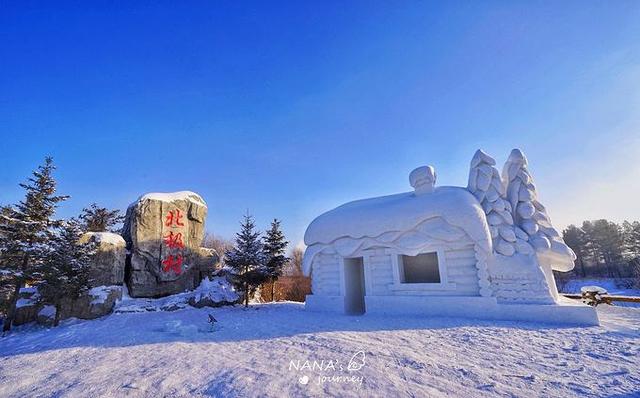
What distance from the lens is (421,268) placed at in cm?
1114

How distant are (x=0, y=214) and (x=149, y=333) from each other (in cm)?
860

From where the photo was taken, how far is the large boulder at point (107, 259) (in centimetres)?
1191

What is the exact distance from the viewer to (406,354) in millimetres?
5012

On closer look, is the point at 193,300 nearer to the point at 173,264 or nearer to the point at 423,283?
the point at 173,264

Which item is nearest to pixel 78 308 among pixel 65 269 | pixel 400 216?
pixel 65 269

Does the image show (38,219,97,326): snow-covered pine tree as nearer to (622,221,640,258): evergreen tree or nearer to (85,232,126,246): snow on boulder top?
(85,232,126,246): snow on boulder top

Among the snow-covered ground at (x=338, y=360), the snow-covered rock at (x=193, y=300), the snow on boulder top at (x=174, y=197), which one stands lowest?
the snow-covered ground at (x=338, y=360)

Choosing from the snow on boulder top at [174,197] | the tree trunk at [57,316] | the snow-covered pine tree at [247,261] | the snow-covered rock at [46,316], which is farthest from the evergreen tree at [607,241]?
the snow-covered rock at [46,316]

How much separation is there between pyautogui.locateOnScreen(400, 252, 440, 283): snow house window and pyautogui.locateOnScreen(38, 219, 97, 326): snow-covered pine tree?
12.5 m

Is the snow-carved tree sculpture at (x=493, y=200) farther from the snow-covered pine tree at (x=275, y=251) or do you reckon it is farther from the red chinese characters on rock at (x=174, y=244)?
the red chinese characters on rock at (x=174, y=244)

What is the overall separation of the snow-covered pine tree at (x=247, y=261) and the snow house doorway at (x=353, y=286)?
500 cm

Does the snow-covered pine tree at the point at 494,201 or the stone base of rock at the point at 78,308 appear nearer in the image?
the snow-covered pine tree at the point at 494,201

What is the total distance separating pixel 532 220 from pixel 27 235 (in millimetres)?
18522

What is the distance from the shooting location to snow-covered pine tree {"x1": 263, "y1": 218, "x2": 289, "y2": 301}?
1586cm
